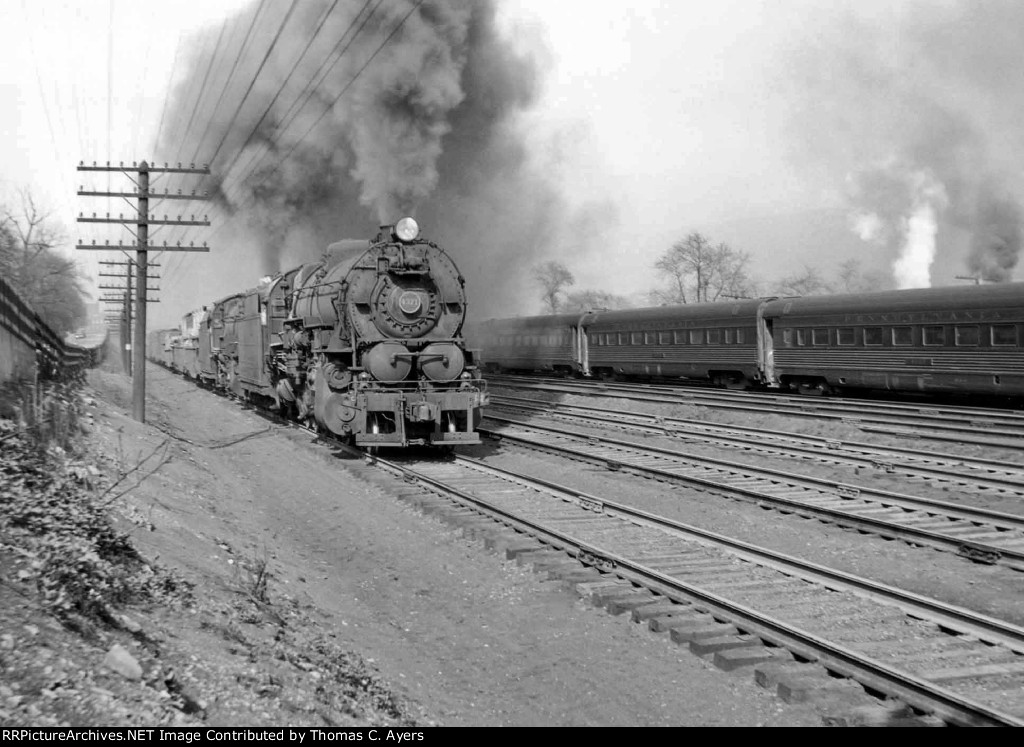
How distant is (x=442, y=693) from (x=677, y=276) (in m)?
51.7

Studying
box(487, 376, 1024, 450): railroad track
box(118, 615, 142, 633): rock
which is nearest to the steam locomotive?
box(487, 376, 1024, 450): railroad track

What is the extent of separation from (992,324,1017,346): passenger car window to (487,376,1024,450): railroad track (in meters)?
1.36

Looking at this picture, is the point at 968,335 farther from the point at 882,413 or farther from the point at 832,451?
the point at 832,451

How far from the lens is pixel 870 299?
19.8 m

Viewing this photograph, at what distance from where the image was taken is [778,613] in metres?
6.50

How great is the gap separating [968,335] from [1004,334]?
0.82 meters

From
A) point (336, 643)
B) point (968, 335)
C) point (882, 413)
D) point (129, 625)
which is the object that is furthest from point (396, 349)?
point (968, 335)

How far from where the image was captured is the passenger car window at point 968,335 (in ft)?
56.5

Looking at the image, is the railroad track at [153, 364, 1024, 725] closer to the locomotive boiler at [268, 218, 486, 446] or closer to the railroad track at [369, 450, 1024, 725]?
the railroad track at [369, 450, 1024, 725]

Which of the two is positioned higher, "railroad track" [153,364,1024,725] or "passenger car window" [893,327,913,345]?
"passenger car window" [893,327,913,345]

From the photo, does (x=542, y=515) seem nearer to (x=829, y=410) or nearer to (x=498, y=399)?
(x=829, y=410)

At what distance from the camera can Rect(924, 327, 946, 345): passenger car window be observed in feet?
58.9

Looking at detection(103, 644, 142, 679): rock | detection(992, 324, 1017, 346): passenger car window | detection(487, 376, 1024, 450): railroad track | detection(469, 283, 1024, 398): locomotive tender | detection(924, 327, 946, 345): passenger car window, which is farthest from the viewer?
detection(924, 327, 946, 345): passenger car window

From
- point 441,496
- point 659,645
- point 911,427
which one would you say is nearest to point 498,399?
point 911,427
